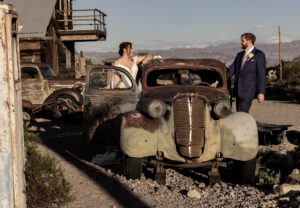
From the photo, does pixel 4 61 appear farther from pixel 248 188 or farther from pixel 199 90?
pixel 248 188

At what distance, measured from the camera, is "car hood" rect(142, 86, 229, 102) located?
21.1 ft

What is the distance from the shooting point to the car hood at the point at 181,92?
643cm

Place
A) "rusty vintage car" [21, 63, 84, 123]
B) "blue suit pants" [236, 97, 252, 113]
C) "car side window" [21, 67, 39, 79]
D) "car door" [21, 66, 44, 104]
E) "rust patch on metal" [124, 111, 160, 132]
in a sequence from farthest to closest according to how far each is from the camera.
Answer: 1. "car side window" [21, 67, 39, 79]
2. "car door" [21, 66, 44, 104]
3. "rusty vintage car" [21, 63, 84, 123]
4. "blue suit pants" [236, 97, 252, 113]
5. "rust patch on metal" [124, 111, 160, 132]

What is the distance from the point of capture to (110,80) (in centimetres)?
789

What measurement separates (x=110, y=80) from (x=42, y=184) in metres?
2.90

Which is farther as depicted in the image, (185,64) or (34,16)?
(34,16)

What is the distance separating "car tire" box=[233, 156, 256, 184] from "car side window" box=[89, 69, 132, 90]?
7.58ft

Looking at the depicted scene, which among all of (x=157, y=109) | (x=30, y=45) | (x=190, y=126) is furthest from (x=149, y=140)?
(x=30, y=45)

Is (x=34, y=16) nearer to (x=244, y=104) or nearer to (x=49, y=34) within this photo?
(x=49, y=34)

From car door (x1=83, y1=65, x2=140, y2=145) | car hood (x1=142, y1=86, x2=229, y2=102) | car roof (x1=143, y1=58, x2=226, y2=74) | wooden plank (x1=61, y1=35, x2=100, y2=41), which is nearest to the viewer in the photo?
car hood (x1=142, y1=86, x2=229, y2=102)

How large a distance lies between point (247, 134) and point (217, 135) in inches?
15.3

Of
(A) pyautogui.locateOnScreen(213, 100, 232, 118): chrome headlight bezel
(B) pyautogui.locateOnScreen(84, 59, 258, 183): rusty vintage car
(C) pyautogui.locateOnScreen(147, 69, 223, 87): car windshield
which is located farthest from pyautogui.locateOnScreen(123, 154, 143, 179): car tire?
(C) pyautogui.locateOnScreen(147, 69, 223, 87): car windshield

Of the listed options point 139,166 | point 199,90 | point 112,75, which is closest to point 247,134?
point 199,90

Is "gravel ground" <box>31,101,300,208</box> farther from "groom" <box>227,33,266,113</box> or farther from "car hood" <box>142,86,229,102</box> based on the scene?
"groom" <box>227,33,266,113</box>
